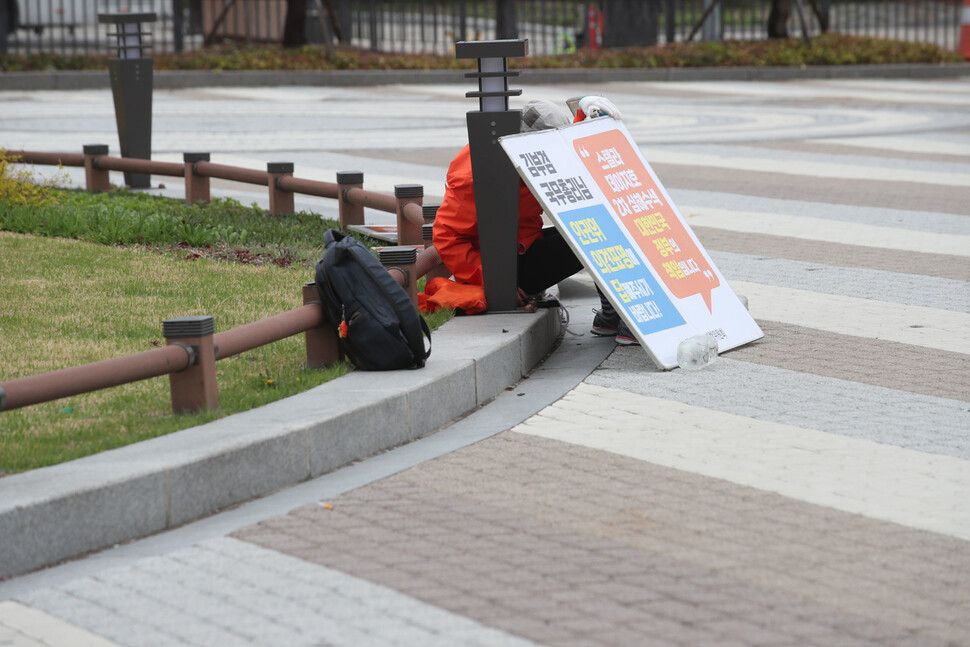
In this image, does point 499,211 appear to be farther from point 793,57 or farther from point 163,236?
point 793,57

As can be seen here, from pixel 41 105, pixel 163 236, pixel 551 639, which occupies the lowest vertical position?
pixel 551 639

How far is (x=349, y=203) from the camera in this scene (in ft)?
30.2

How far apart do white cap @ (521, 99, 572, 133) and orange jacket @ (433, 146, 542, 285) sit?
29cm

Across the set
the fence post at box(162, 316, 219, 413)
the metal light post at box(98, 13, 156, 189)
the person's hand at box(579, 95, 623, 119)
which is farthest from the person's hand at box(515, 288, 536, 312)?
the metal light post at box(98, 13, 156, 189)

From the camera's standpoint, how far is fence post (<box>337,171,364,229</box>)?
9.09m

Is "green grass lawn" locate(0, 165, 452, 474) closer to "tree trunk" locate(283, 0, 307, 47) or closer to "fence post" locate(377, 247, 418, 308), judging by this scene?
"fence post" locate(377, 247, 418, 308)

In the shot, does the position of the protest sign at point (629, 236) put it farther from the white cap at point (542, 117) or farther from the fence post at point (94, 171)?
the fence post at point (94, 171)

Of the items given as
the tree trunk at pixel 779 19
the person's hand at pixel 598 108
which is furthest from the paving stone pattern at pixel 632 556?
the tree trunk at pixel 779 19

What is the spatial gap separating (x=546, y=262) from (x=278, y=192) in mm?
3515

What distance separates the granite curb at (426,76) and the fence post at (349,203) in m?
13.3

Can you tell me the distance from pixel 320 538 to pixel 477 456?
3.26ft

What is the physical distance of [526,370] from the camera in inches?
251

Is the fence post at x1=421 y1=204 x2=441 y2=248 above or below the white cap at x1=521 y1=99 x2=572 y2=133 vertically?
below

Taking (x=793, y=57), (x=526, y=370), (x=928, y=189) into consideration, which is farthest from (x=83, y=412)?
(x=793, y=57)
